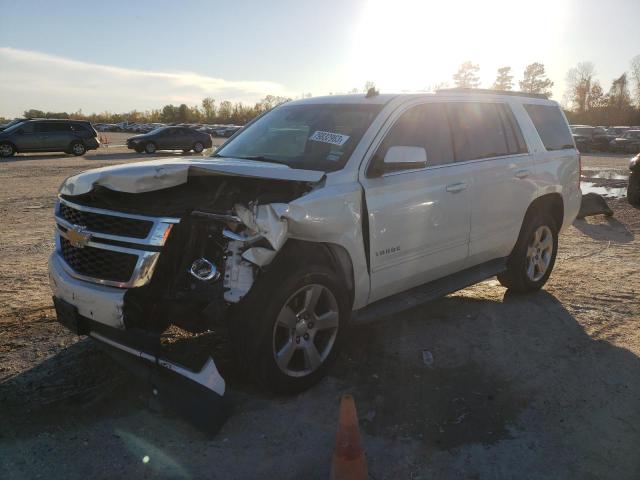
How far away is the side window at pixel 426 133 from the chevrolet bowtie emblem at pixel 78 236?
82.5 inches

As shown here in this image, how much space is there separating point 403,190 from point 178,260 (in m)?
1.71

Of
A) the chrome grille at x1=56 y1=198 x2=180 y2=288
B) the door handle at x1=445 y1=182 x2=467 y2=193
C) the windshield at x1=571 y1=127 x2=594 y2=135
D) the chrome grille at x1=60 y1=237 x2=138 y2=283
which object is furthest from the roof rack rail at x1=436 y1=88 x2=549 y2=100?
the windshield at x1=571 y1=127 x2=594 y2=135

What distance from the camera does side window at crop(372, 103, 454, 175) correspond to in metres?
4.17

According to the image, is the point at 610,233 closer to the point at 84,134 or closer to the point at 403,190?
the point at 403,190

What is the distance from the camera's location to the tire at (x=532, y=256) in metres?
5.43

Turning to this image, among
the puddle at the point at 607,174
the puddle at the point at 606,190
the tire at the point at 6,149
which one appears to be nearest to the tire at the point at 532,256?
the puddle at the point at 606,190

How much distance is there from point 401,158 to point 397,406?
165 centimetres

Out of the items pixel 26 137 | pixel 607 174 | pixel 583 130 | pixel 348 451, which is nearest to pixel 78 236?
pixel 348 451

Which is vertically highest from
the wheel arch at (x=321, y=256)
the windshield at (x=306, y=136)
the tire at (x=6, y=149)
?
the windshield at (x=306, y=136)

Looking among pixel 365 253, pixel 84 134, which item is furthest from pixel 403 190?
pixel 84 134

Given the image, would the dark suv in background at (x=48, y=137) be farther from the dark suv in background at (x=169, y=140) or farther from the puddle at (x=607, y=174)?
the puddle at (x=607, y=174)

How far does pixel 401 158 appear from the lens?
377cm

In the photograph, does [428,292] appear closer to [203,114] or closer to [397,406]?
[397,406]

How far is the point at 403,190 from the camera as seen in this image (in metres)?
4.02
